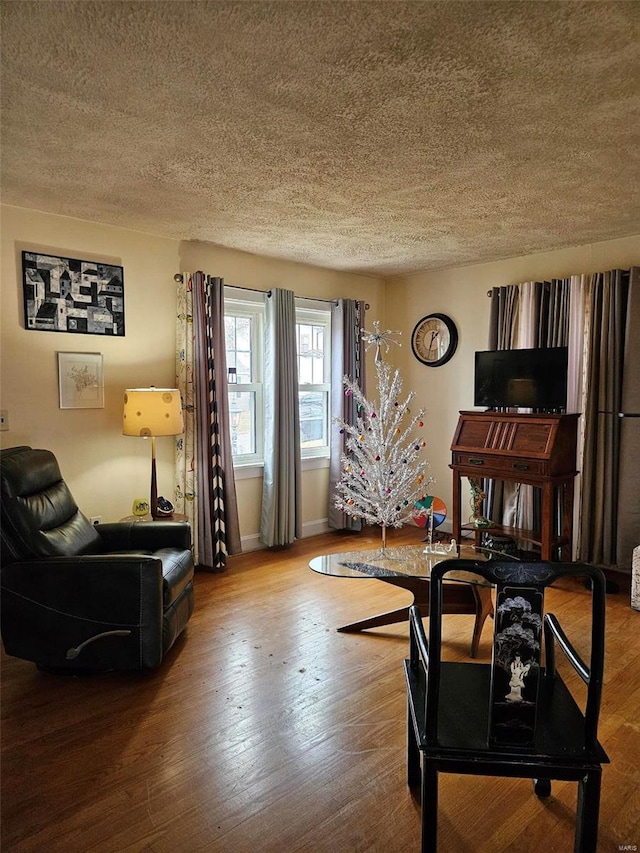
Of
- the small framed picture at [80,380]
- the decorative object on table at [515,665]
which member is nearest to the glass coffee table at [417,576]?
the decorative object on table at [515,665]

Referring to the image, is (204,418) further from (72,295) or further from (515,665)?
(515,665)

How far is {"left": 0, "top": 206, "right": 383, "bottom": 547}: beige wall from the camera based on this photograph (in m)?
3.41

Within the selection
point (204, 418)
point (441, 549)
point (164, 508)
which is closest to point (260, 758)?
point (441, 549)

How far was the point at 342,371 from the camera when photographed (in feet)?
17.0

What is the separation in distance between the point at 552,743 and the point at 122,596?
75.3 inches

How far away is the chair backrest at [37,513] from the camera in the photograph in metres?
2.67

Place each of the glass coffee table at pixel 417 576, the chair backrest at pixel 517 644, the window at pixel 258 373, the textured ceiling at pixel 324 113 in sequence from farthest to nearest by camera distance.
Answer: the window at pixel 258 373, the glass coffee table at pixel 417 576, the textured ceiling at pixel 324 113, the chair backrest at pixel 517 644

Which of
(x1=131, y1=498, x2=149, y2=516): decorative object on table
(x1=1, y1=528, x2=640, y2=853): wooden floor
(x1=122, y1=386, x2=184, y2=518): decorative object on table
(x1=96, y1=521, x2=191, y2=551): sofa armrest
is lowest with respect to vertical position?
(x1=1, y1=528, x2=640, y2=853): wooden floor

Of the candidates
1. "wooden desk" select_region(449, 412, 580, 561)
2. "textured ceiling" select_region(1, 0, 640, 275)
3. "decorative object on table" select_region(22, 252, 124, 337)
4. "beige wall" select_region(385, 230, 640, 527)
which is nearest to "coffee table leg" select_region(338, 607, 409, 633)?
"wooden desk" select_region(449, 412, 580, 561)

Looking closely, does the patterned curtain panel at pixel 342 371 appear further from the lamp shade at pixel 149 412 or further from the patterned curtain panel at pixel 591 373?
the lamp shade at pixel 149 412

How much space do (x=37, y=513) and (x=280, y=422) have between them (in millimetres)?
2228

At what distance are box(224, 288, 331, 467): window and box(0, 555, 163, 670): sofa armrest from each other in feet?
7.03

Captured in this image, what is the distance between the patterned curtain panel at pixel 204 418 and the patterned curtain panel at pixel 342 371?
1219mm

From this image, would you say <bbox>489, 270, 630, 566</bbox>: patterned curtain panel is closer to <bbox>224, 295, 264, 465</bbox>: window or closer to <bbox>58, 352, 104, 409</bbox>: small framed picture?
<bbox>224, 295, 264, 465</bbox>: window
